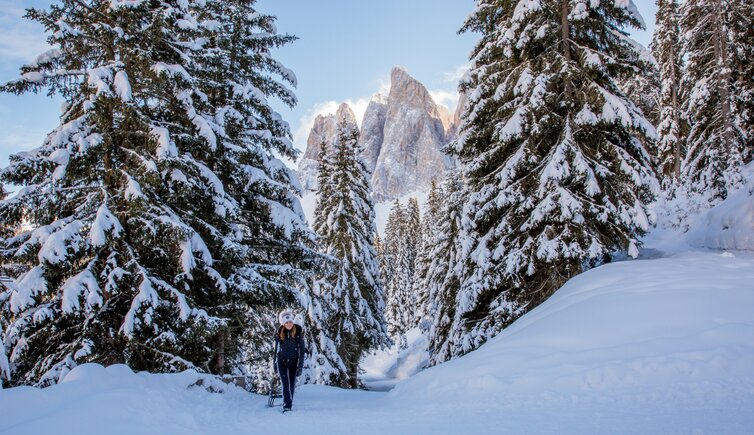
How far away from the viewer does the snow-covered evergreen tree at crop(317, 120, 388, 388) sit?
20500 mm

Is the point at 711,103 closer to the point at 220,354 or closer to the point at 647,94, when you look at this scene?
the point at 647,94

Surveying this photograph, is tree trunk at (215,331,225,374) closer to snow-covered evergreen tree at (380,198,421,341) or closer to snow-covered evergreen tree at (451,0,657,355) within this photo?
snow-covered evergreen tree at (451,0,657,355)

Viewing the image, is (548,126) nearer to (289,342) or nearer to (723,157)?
(289,342)

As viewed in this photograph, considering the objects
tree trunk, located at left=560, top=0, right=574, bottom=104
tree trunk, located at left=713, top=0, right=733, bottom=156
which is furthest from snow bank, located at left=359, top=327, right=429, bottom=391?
tree trunk, located at left=560, top=0, right=574, bottom=104

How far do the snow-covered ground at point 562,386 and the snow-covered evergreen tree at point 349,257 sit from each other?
38.6 ft

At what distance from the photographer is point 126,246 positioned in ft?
29.8

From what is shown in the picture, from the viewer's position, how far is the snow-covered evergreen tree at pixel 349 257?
20500 mm

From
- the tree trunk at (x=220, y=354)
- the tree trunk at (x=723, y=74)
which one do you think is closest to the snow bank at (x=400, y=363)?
the tree trunk at (x=723, y=74)

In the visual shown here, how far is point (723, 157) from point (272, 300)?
19.9m

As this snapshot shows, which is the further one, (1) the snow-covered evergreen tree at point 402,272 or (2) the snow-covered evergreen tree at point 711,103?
(1) the snow-covered evergreen tree at point 402,272

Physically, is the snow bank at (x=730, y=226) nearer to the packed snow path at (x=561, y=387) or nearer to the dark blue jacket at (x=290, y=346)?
the packed snow path at (x=561, y=387)

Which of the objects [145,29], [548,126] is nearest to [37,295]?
[145,29]

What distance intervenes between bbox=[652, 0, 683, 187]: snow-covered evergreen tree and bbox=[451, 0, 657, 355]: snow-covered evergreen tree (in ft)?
68.5

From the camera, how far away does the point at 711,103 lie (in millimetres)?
21344
